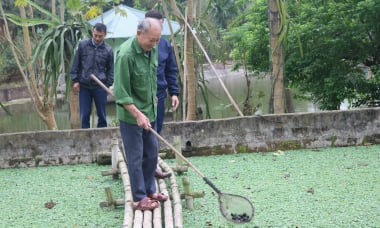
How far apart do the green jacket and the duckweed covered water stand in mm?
722

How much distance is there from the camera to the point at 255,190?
400cm

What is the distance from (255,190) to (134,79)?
133 centimetres

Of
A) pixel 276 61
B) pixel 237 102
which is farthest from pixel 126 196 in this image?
pixel 237 102

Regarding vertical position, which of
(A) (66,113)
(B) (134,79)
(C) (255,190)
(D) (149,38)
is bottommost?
(A) (66,113)

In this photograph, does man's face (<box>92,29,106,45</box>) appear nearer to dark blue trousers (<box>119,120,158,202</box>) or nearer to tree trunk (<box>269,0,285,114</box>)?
tree trunk (<box>269,0,285,114</box>)

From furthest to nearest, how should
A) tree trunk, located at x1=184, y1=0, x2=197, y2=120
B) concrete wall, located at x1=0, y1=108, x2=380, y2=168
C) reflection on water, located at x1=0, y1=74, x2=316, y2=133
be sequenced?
reflection on water, located at x1=0, y1=74, x2=316, y2=133 → tree trunk, located at x1=184, y1=0, x2=197, y2=120 → concrete wall, located at x1=0, y1=108, x2=380, y2=168

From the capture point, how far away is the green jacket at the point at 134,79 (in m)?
3.17

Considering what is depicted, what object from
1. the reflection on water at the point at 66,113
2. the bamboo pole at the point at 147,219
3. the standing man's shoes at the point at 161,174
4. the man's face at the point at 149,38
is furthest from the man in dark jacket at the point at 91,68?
the reflection on water at the point at 66,113

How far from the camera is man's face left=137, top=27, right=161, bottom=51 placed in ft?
10.2

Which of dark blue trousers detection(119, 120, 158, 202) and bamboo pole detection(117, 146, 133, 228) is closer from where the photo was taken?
bamboo pole detection(117, 146, 133, 228)

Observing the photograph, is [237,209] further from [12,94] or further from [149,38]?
[12,94]

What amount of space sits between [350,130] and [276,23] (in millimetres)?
1398

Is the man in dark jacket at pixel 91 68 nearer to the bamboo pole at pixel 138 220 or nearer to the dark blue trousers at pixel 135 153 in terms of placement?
the dark blue trousers at pixel 135 153

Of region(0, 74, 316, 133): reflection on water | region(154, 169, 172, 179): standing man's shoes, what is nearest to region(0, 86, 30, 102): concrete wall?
region(0, 74, 316, 133): reflection on water
